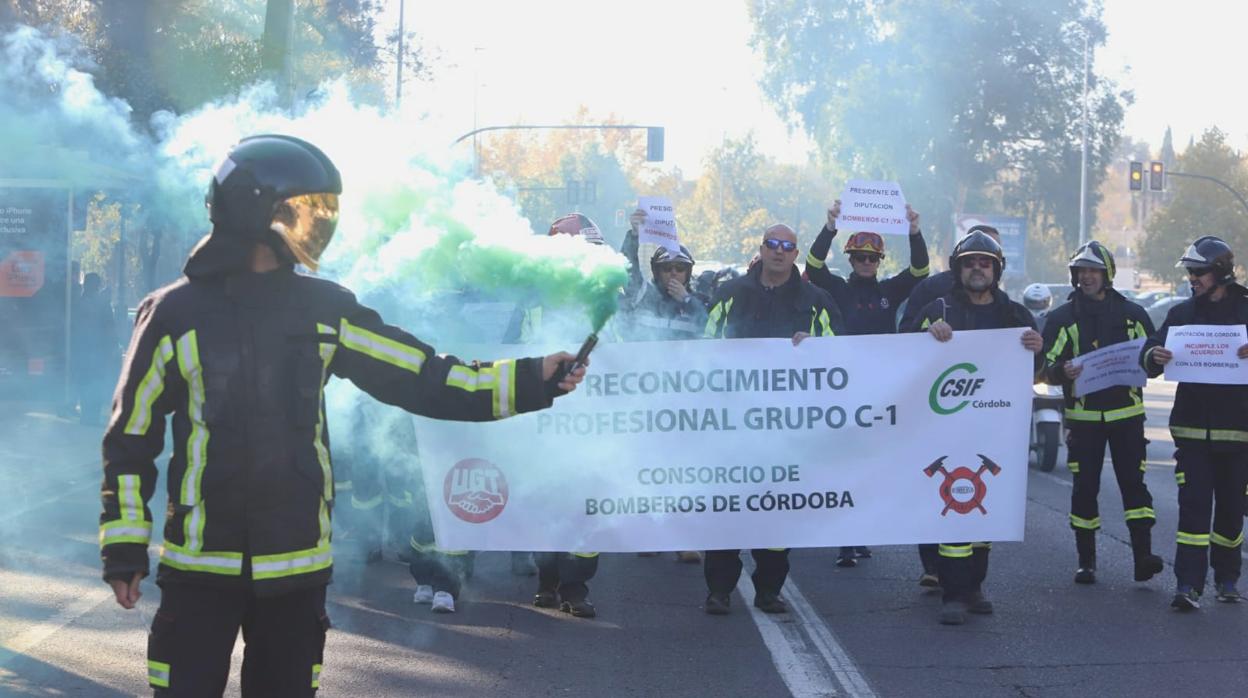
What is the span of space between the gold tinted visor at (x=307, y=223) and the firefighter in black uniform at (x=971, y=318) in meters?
4.65

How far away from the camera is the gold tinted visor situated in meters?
3.90

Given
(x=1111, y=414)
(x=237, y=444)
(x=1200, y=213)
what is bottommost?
(x=1111, y=414)

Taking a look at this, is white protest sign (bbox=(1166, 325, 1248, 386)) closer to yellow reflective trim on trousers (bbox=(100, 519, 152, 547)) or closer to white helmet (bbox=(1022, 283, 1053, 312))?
yellow reflective trim on trousers (bbox=(100, 519, 152, 547))

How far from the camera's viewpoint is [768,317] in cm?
818

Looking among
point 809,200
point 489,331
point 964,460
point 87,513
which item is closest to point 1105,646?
point 964,460

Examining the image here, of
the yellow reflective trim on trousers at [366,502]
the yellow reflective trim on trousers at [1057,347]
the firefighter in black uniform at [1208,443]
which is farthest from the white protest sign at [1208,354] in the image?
the yellow reflective trim on trousers at [366,502]

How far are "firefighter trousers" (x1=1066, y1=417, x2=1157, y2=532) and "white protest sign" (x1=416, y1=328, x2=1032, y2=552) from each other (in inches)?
41.7

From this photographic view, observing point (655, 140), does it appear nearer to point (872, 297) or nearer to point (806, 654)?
point (872, 297)

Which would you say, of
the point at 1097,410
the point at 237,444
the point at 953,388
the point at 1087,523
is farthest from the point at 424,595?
the point at 237,444

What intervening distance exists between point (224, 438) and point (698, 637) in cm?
413

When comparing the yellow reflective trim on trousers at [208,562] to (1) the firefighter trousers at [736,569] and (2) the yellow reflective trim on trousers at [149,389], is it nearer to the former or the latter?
(2) the yellow reflective trim on trousers at [149,389]

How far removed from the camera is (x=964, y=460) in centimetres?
796

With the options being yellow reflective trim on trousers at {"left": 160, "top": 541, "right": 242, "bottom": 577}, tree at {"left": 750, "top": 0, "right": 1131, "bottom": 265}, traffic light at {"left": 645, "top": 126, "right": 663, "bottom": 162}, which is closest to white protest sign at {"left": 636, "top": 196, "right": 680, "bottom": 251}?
yellow reflective trim on trousers at {"left": 160, "top": 541, "right": 242, "bottom": 577}

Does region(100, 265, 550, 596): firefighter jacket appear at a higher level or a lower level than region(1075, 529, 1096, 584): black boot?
higher
